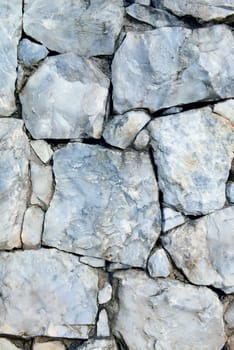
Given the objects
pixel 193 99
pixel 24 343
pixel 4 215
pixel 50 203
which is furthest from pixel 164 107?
pixel 24 343

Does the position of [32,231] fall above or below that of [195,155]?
below

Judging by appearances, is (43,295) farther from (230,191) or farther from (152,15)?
(152,15)

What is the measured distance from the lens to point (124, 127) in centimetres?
145

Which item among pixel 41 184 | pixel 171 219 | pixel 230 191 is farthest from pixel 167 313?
pixel 41 184

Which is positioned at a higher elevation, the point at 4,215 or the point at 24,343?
the point at 4,215

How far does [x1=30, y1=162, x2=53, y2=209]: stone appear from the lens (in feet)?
4.86

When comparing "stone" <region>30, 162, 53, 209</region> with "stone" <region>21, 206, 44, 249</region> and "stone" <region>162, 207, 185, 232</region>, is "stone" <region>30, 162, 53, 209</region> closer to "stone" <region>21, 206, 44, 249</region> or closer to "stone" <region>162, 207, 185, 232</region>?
"stone" <region>21, 206, 44, 249</region>

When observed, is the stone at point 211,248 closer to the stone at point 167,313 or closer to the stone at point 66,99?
the stone at point 167,313

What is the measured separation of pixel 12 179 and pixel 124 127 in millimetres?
347

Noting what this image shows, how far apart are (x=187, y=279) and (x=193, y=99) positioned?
511mm

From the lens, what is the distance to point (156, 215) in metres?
1.48

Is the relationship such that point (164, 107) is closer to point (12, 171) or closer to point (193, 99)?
point (193, 99)

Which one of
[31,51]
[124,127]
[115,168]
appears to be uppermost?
[31,51]

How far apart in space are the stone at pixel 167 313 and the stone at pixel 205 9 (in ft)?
2.43
